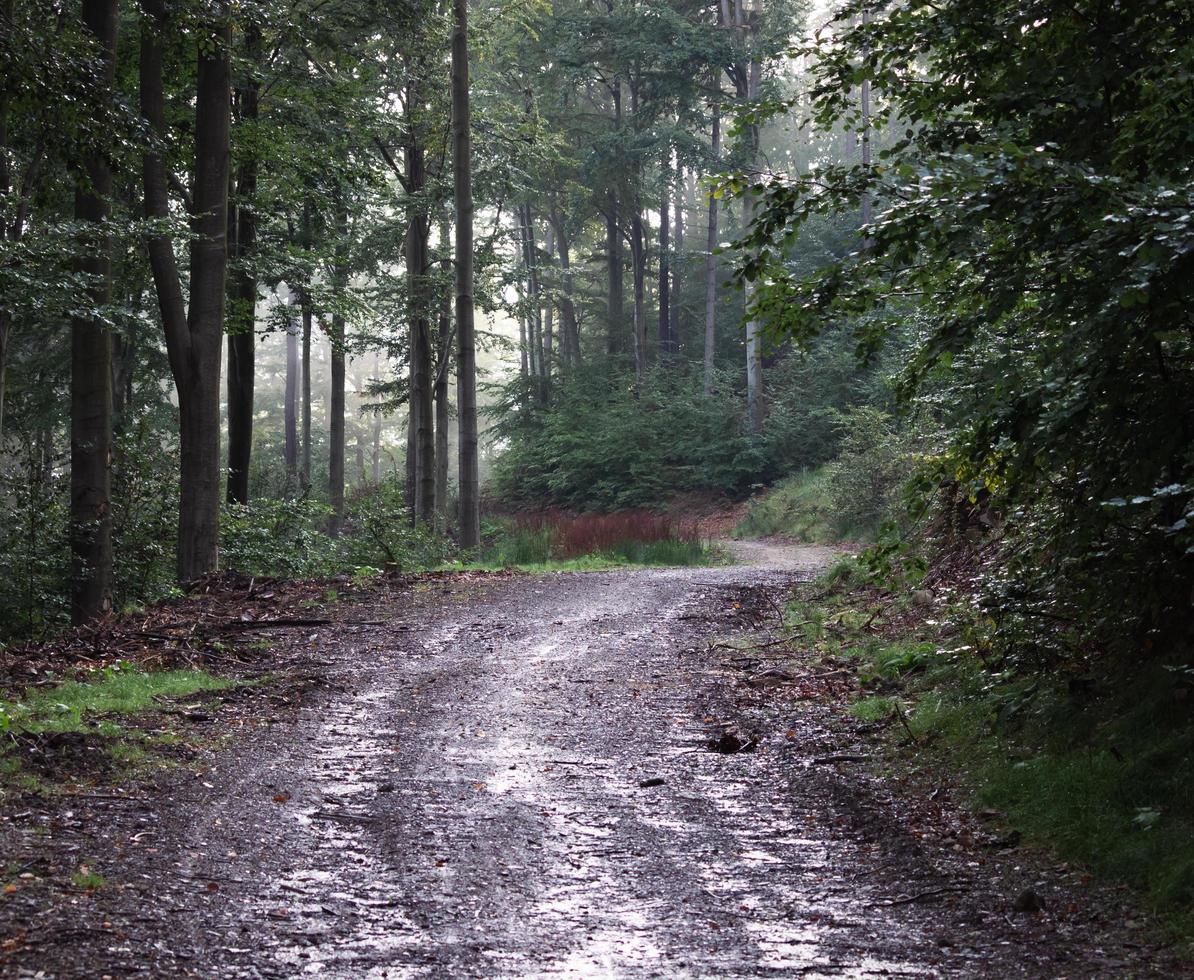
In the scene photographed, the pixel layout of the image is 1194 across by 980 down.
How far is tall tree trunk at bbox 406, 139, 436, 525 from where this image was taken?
65.9 ft

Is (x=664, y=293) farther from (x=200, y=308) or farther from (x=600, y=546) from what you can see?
(x=200, y=308)

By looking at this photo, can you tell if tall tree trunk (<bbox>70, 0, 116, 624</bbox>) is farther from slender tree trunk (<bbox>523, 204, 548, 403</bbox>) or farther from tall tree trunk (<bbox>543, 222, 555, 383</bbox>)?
slender tree trunk (<bbox>523, 204, 548, 403</bbox>)

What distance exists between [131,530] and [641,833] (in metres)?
10.0

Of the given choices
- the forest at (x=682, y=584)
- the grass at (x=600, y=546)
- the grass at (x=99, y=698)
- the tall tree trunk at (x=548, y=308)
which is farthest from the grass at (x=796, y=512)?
the grass at (x=99, y=698)

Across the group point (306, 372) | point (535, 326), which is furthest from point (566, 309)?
point (306, 372)

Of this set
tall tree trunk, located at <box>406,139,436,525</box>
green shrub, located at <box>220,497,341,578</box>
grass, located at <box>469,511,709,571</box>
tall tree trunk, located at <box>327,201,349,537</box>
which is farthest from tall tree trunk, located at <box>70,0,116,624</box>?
tall tree trunk, located at <box>406,139,436,525</box>

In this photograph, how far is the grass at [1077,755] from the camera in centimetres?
402

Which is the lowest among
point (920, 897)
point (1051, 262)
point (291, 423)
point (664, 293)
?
point (920, 897)

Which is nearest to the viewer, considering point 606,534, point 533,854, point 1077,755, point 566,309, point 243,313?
point 533,854

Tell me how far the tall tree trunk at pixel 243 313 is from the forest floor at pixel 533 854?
8.79m

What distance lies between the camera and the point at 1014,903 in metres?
3.91

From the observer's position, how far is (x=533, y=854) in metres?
4.45

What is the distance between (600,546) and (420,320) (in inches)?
237

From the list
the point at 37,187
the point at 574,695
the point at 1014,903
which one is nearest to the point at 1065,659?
the point at 1014,903
